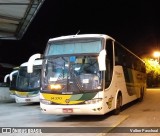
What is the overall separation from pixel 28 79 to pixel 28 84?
315mm

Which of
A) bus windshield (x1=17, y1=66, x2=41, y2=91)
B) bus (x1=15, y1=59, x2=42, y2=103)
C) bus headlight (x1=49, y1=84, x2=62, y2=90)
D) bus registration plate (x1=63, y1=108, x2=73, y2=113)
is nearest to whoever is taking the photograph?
bus registration plate (x1=63, y1=108, x2=73, y2=113)

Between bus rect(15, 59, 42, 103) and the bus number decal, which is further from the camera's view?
bus rect(15, 59, 42, 103)

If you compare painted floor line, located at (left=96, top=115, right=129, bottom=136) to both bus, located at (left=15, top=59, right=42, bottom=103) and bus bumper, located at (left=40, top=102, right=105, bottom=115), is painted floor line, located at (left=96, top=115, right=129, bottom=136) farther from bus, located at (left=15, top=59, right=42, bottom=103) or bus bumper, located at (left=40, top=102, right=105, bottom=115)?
bus, located at (left=15, top=59, right=42, bottom=103)

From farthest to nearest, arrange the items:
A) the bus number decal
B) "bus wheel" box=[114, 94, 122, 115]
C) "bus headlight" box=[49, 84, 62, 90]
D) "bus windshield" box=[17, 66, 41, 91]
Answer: "bus windshield" box=[17, 66, 41, 91]
"bus wheel" box=[114, 94, 122, 115]
the bus number decal
"bus headlight" box=[49, 84, 62, 90]

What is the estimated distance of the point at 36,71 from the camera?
2359 centimetres

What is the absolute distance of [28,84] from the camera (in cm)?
2395

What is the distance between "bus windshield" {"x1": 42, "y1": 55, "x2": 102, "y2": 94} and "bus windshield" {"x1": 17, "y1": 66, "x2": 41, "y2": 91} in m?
9.57

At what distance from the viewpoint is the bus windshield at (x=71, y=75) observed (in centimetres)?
1339

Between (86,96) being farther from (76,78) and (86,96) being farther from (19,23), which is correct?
(19,23)

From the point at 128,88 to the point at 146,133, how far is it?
784cm

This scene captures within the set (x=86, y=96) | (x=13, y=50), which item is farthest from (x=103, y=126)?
(x=13, y=50)

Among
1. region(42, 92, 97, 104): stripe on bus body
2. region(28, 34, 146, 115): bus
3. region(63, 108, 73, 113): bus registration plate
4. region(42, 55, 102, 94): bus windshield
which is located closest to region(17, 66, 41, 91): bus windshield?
region(28, 34, 146, 115): bus

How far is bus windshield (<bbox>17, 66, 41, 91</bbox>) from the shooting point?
2355 cm

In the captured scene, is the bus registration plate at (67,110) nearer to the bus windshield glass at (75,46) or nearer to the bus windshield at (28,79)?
the bus windshield glass at (75,46)
